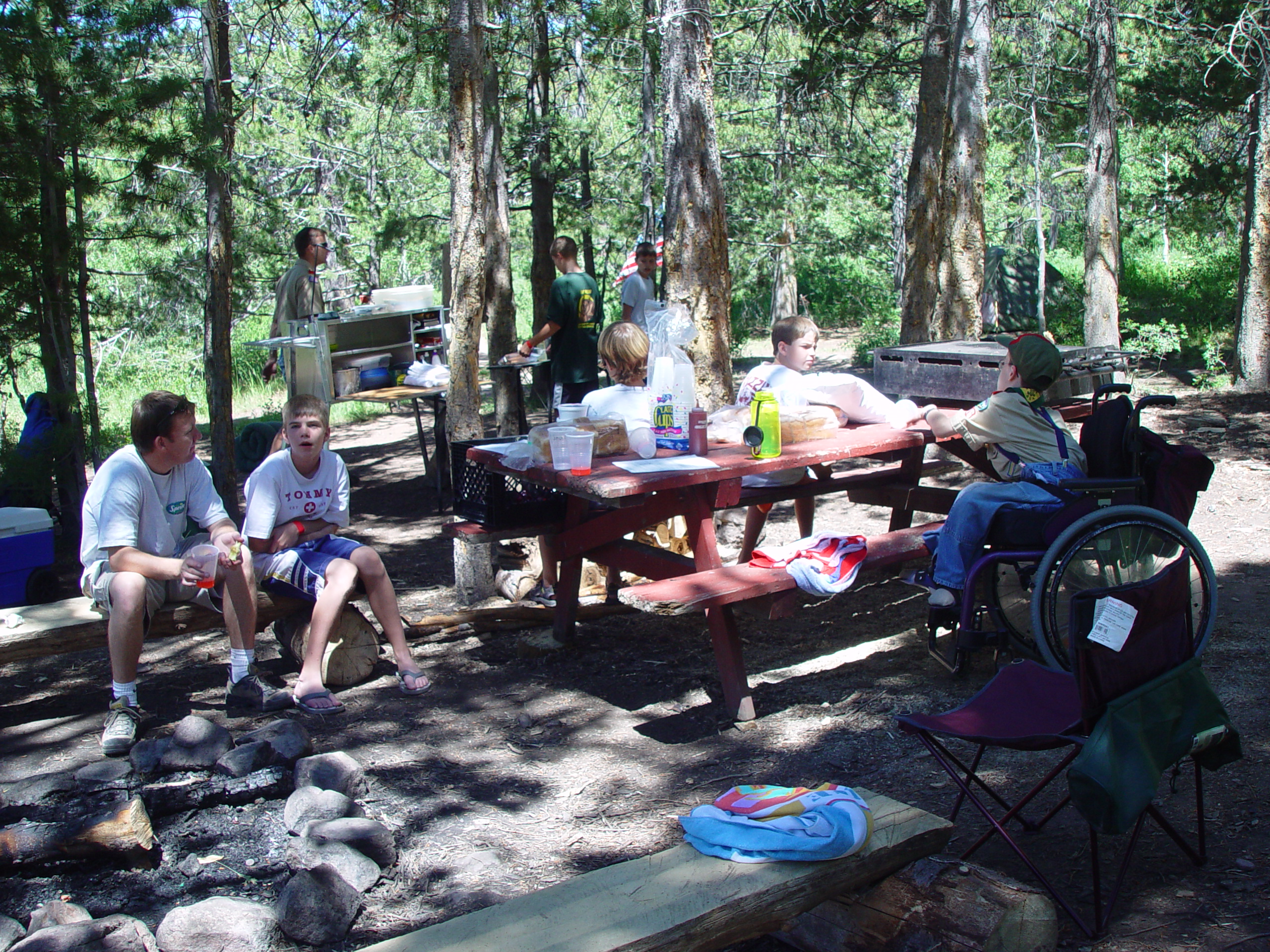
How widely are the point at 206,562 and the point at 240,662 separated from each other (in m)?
0.45

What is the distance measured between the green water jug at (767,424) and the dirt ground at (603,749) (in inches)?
38.2

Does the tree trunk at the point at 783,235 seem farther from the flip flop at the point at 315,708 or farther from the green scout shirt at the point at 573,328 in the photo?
the flip flop at the point at 315,708

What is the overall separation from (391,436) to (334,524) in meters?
7.30

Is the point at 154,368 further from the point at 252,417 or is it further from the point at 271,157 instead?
the point at 252,417

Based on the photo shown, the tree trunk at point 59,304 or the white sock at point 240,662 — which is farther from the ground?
the tree trunk at point 59,304

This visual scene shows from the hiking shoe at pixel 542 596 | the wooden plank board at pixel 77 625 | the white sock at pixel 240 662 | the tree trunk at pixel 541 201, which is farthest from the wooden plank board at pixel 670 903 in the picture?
the tree trunk at pixel 541 201

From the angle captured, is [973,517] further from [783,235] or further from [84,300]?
[783,235]

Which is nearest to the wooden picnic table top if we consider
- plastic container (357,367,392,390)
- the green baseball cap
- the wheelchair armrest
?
the green baseball cap

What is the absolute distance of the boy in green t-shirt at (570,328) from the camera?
754 centimetres

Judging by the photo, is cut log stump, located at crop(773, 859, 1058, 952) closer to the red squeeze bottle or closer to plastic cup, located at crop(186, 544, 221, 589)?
Answer: the red squeeze bottle

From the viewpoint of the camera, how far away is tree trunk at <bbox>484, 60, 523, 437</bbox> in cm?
857

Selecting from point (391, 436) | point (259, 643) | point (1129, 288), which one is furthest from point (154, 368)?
point (1129, 288)

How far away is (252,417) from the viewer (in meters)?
13.4

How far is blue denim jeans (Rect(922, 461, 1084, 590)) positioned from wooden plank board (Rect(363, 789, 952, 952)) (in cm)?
163
